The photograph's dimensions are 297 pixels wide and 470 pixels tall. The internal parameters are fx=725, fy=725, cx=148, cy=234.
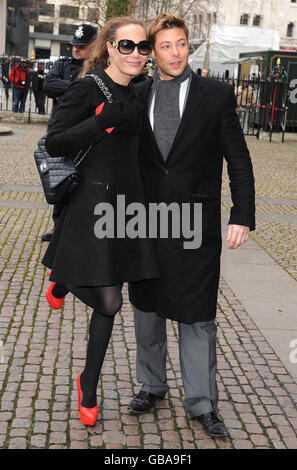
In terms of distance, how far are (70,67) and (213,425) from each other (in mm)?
3939

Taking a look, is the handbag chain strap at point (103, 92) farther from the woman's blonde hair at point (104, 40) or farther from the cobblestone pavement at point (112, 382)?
the cobblestone pavement at point (112, 382)

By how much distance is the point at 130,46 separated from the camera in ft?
10.2

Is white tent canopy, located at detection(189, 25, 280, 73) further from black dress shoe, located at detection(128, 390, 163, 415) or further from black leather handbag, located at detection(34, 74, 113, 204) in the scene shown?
black leather handbag, located at detection(34, 74, 113, 204)

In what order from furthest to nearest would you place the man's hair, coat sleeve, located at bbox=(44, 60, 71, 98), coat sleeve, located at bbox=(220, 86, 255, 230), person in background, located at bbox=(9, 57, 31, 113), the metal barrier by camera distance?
person in background, located at bbox=(9, 57, 31, 113) < the metal barrier < coat sleeve, located at bbox=(44, 60, 71, 98) < coat sleeve, located at bbox=(220, 86, 255, 230) < the man's hair

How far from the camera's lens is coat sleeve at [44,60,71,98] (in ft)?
20.1

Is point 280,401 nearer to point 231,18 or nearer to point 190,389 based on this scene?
point 190,389

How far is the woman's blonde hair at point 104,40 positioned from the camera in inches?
125

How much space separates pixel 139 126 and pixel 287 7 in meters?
71.2

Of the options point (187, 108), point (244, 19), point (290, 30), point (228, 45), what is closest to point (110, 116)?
point (187, 108)

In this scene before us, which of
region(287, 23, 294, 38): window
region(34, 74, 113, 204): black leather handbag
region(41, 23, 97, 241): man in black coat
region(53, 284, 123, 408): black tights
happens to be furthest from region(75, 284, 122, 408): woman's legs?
region(287, 23, 294, 38): window

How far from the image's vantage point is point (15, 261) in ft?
21.6

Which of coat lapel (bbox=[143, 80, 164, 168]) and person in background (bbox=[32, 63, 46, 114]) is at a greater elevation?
coat lapel (bbox=[143, 80, 164, 168])

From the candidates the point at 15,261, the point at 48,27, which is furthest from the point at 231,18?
the point at 15,261

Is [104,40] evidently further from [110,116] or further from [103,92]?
[110,116]
